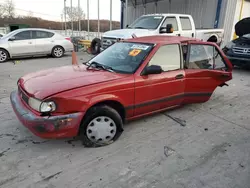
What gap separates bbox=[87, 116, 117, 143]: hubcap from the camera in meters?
2.97

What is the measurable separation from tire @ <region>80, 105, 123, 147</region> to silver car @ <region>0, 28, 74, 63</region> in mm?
8656

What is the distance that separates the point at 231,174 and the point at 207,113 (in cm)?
194

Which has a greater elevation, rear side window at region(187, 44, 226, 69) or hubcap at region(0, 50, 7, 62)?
rear side window at region(187, 44, 226, 69)

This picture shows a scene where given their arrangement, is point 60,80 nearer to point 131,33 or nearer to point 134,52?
point 134,52

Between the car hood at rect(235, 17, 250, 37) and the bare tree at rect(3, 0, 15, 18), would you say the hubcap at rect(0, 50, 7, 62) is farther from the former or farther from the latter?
the bare tree at rect(3, 0, 15, 18)

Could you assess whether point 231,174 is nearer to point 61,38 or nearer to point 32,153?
point 32,153

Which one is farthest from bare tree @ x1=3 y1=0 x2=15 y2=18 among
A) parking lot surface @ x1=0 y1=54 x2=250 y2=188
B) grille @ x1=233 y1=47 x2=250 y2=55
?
parking lot surface @ x1=0 y1=54 x2=250 y2=188

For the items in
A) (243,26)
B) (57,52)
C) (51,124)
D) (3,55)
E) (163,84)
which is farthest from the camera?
(57,52)

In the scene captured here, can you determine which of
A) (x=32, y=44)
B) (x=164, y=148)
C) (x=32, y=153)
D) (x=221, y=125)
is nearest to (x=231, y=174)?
(x=164, y=148)

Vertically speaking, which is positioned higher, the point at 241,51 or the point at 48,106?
the point at 241,51

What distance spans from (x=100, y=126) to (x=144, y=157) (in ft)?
2.44

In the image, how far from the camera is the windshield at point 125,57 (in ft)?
11.2

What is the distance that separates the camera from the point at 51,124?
260 centimetres

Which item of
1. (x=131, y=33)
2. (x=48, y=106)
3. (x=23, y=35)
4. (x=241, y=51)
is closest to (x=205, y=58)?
(x=48, y=106)
